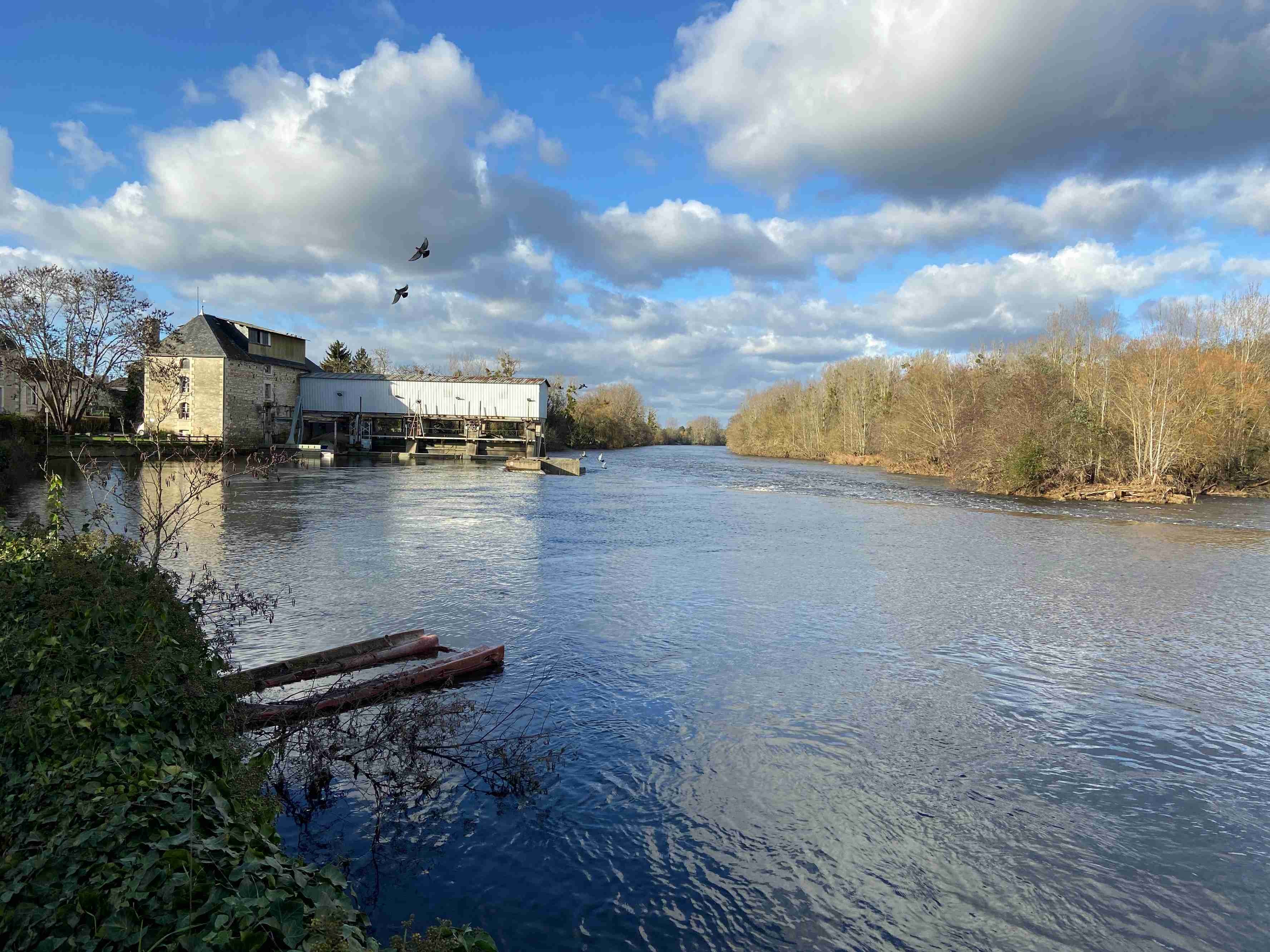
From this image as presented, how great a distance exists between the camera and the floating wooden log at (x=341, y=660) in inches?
287

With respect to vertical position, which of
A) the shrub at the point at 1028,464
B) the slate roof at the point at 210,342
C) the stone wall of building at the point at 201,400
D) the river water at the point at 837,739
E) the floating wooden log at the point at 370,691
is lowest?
the river water at the point at 837,739

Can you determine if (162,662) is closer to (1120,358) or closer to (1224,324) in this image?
(1120,358)

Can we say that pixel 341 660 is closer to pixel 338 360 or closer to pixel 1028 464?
pixel 1028 464

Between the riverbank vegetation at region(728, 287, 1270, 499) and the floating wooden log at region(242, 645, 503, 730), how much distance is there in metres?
34.4

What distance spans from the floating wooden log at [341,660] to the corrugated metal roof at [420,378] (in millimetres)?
55302

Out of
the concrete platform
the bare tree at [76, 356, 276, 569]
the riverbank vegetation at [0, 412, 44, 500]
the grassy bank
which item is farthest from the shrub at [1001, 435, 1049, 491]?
the riverbank vegetation at [0, 412, 44, 500]

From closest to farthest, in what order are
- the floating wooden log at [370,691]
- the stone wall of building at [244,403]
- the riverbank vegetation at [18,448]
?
the floating wooden log at [370,691]
the riverbank vegetation at [18,448]
the stone wall of building at [244,403]

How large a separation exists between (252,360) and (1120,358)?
5756cm

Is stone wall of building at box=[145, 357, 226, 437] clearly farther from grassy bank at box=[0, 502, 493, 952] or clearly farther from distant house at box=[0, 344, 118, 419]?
grassy bank at box=[0, 502, 493, 952]

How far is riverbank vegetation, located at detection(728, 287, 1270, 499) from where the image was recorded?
35500mm

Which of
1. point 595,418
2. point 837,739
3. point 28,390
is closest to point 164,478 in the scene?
point 837,739

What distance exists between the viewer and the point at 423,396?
210 feet

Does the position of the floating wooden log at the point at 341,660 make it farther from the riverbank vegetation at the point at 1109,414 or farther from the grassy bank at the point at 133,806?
the riverbank vegetation at the point at 1109,414

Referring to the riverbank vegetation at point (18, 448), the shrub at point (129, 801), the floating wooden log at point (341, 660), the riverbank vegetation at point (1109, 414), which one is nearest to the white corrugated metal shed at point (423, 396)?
the riverbank vegetation at point (18, 448)
